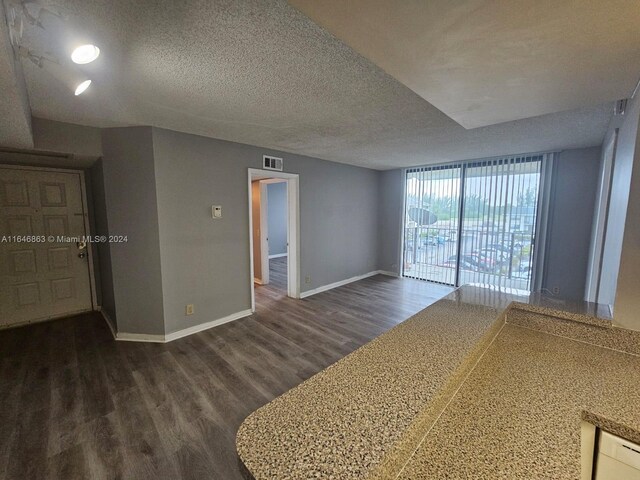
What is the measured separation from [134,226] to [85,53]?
6.29 feet

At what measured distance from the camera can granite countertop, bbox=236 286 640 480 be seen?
58cm

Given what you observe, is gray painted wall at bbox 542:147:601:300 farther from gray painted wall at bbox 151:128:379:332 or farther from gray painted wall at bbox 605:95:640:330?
gray painted wall at bbox 151:128:379:332

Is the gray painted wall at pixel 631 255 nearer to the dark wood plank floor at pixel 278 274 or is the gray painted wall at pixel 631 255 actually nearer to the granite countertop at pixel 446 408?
the granite countertop at pixel 446 408

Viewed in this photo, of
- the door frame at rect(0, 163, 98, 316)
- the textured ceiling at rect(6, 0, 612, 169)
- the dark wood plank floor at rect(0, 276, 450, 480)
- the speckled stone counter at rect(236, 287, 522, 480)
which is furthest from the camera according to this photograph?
the door frame at rect(0, 163, 98, 316)

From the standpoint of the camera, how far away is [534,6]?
767 millimetres

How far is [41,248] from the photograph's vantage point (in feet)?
11.4

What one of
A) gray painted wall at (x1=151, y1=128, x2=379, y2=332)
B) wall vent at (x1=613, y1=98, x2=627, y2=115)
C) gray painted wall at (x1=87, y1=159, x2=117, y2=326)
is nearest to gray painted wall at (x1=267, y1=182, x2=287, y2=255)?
gray painted wall at (x1=151, y1=128, x2=379, y2=332)

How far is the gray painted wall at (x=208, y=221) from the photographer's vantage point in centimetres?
294

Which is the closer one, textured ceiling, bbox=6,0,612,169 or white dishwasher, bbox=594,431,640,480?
white dishwasher, bbox=594,431,640,480

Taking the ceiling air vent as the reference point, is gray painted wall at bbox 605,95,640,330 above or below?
below

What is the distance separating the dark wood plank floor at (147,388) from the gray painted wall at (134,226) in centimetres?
38

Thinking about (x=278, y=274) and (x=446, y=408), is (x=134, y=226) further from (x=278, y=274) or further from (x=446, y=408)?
(x=278, y=274)

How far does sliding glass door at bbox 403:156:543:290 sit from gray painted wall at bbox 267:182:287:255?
409 cm

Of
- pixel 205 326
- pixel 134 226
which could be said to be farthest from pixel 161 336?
pixel 134 226
